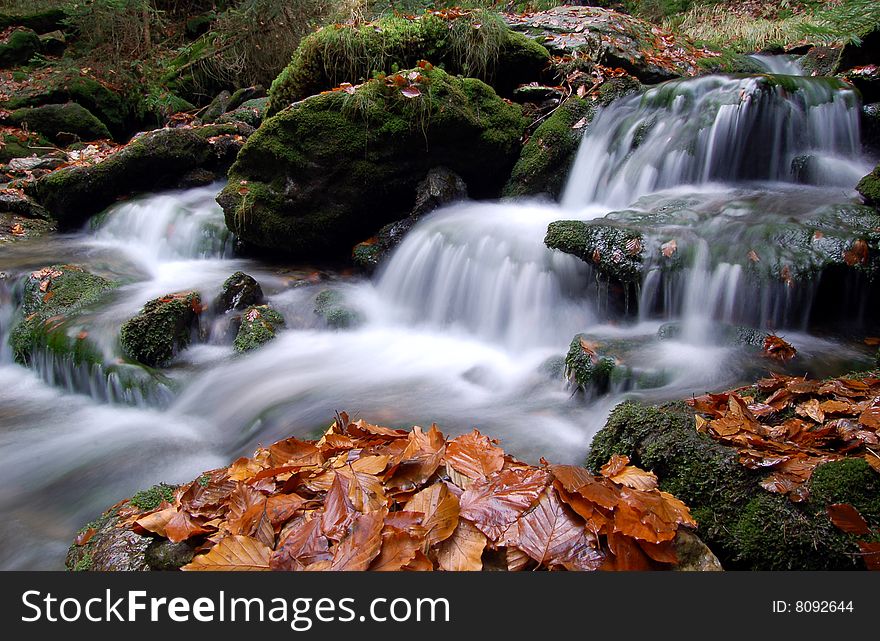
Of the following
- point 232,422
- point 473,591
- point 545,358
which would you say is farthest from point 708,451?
point 232,422

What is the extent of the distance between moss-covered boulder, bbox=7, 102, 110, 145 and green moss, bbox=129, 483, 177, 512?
38.0ft

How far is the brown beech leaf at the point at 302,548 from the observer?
1663 millimetres

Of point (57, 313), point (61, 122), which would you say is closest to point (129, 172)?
point (57, 313)

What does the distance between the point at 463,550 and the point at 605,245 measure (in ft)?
11.0

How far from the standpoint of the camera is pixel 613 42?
859cm

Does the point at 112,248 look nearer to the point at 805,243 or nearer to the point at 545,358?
the point at 545,358

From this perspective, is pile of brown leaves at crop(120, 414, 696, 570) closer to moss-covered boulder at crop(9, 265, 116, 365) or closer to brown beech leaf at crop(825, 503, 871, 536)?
brown beech leaf at crop(825, 503, 871, 536)

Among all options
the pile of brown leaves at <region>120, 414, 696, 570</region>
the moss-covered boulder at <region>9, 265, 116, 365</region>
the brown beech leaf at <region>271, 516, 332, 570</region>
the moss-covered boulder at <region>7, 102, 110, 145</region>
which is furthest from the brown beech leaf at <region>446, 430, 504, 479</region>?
the moss-covered boulder at <region>7, 102, 110, 145</region>

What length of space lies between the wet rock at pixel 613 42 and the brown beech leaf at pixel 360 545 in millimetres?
8181

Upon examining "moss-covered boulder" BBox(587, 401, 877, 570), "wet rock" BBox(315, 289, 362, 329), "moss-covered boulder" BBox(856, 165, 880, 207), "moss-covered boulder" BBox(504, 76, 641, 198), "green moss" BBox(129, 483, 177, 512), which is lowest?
"green moss" BBox(129, 483, 177, 512)

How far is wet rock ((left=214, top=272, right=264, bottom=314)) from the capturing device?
5520 millimetres

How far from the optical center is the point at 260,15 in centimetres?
1153

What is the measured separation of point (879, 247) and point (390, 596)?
437 centimetres

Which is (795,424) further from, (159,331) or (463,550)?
(159,331)
